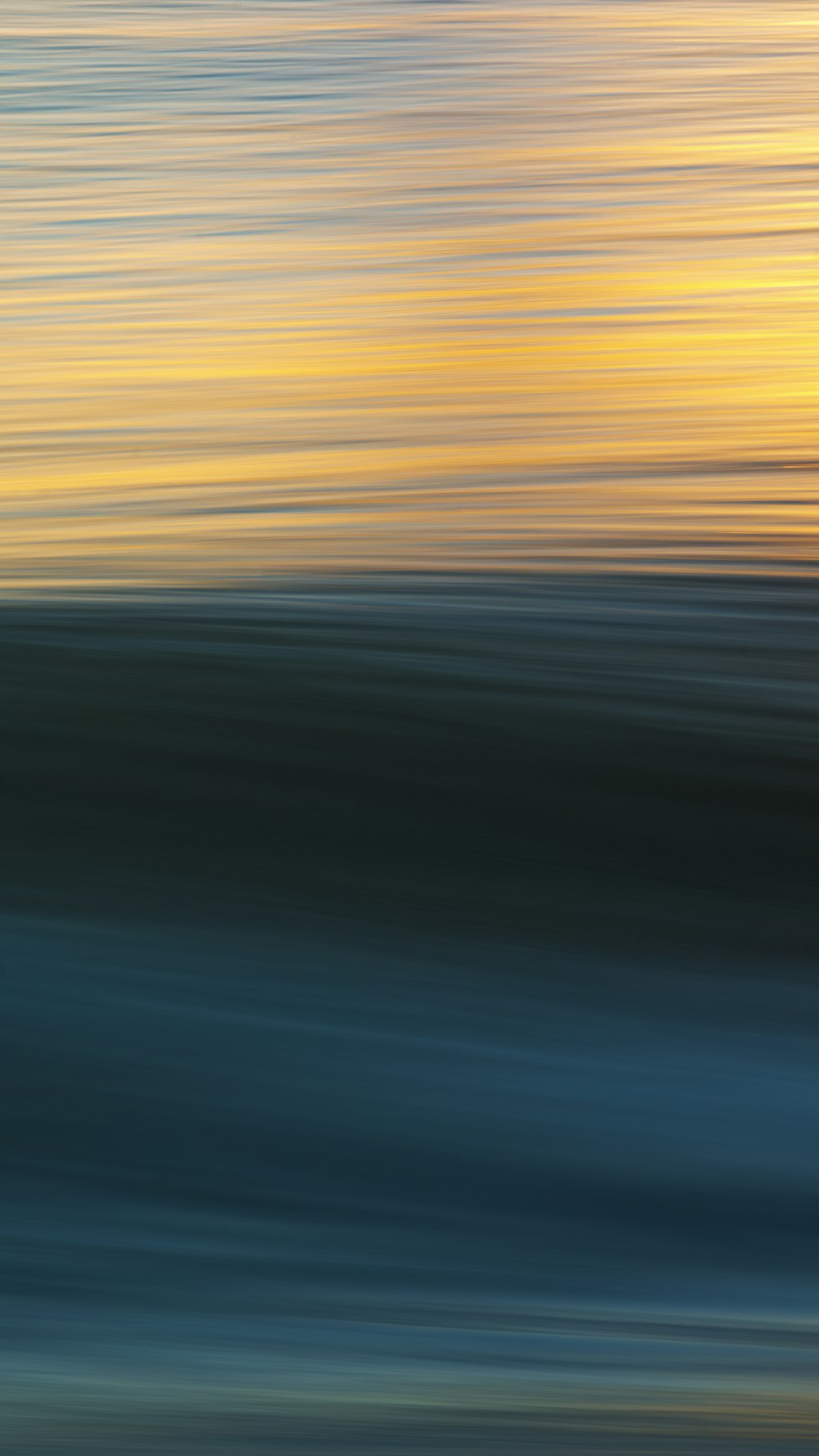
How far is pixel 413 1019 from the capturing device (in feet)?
6.05

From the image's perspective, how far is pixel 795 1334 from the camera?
1265 mm

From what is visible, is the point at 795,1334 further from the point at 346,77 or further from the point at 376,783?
the point at 346,77

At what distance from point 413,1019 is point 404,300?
87.1 inches

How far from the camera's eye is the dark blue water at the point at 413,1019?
1.17 m

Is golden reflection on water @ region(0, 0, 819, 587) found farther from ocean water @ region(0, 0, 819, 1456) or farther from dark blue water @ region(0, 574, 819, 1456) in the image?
dark blue water @ region(0, 574, 819, 1456)

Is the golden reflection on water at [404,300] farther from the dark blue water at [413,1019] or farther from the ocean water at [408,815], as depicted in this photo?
the dark blue water at [413,1019]

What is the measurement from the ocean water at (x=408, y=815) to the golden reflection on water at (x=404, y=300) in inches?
0.5

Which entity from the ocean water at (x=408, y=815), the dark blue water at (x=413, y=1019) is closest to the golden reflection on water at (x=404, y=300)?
the ocean water at (x=408, y=815)

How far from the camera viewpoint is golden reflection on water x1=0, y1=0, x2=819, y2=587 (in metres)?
2.80

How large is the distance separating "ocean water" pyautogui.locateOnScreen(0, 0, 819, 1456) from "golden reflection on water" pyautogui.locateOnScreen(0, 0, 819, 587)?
0.01m

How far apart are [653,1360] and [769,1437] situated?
16 centimetres

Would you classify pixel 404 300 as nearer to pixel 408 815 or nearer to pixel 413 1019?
pixel 408 815

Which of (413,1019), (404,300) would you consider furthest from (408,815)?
(404,300)

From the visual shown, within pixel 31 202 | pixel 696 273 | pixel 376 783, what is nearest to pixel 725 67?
pixel 696 273
